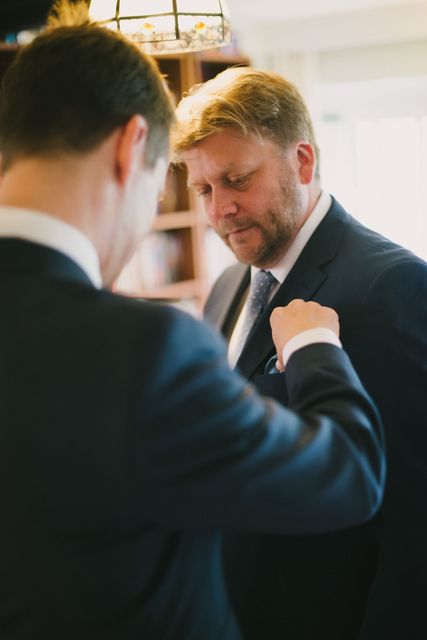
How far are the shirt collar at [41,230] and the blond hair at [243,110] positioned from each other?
73 cm

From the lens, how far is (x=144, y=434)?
0.69 metres

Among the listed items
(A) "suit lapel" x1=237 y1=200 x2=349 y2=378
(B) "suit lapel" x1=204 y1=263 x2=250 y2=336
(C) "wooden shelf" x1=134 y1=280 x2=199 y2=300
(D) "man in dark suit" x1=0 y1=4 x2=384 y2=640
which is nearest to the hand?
(D) "man in dark suit" x1=0 y1=4 x2=384 y2=640

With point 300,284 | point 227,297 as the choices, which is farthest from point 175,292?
point 300,284

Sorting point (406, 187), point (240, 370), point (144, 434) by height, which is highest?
point (144, 434)

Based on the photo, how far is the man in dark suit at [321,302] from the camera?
1.25m

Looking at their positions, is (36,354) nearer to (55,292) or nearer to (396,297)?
(55,292)

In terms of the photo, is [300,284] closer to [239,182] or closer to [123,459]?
[239,182]

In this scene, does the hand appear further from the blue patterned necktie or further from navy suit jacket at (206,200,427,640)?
the blue patterned necktie

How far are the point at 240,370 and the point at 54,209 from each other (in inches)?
28.4

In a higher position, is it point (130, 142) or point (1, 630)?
point (130, 142)

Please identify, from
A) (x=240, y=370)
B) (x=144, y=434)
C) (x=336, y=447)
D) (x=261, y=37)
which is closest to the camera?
(x=144, y=434)

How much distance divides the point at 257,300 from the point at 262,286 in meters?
0.03

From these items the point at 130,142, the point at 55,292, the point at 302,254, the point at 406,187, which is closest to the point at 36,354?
the point at 55,292

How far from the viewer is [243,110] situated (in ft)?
4.84
